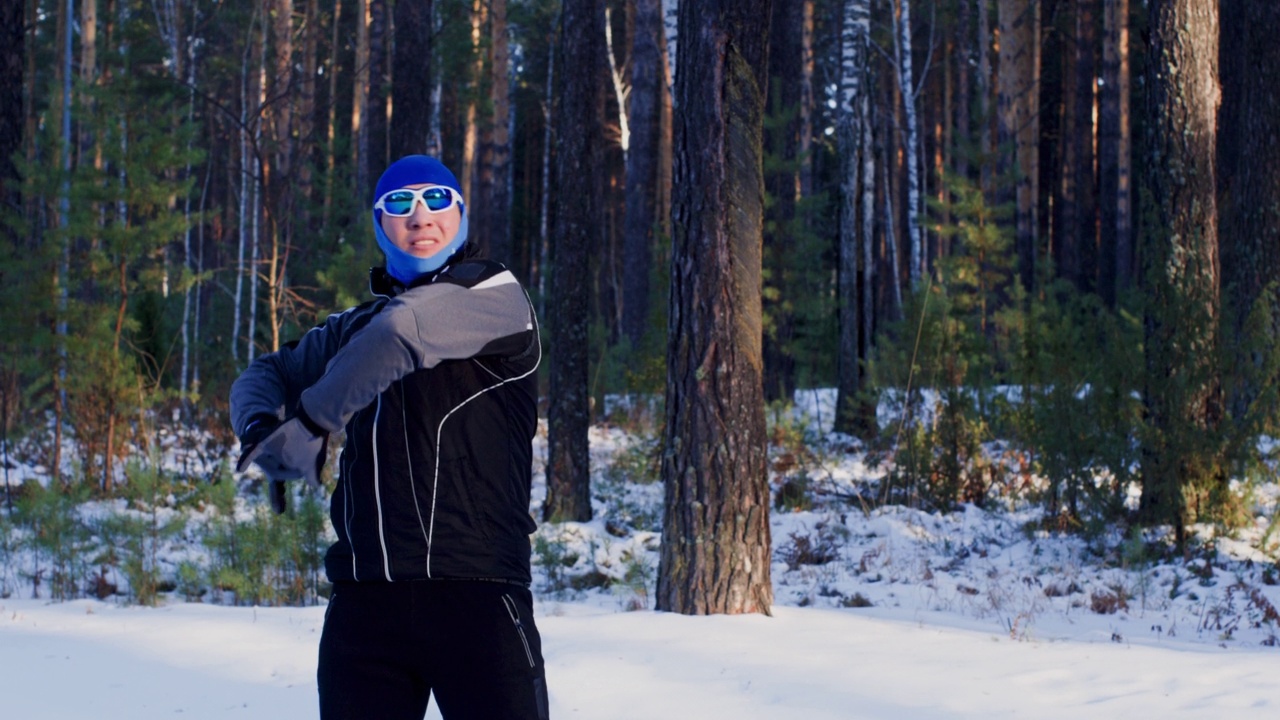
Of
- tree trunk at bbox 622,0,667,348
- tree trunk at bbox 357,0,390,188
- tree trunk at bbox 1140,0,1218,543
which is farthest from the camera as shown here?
tree trunk at bbox 622,0,667,348

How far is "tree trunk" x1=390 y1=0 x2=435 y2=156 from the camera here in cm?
1330

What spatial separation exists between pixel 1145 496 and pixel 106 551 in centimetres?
765

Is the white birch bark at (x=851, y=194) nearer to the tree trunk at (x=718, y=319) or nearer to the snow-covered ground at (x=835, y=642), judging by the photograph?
the snow-covered ground at (x=835, y=642)

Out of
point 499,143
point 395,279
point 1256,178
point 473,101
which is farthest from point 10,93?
point 473,101

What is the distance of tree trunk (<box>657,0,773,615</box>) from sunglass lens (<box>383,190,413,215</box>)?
3.71 metres

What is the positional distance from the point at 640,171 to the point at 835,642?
1407cm

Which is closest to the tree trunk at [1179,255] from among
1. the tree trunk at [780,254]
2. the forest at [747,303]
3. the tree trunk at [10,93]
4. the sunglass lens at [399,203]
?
the forest at [747,303]

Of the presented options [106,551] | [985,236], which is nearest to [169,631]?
[106,551]

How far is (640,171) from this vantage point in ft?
63.0

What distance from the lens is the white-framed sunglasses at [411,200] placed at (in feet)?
8.66

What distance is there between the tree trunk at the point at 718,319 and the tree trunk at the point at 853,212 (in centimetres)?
709

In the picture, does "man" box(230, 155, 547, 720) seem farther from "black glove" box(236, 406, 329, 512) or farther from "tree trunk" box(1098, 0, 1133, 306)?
"tree trunk" box(1098, 0, 1133, 306)

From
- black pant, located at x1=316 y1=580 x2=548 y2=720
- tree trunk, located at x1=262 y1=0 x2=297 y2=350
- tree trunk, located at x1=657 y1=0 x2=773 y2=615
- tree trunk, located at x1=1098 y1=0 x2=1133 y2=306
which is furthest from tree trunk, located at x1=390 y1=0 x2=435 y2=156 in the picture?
tree trunk, located at x1=1098 y1=0 x2=1133 y2=306

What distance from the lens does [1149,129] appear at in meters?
9.20
